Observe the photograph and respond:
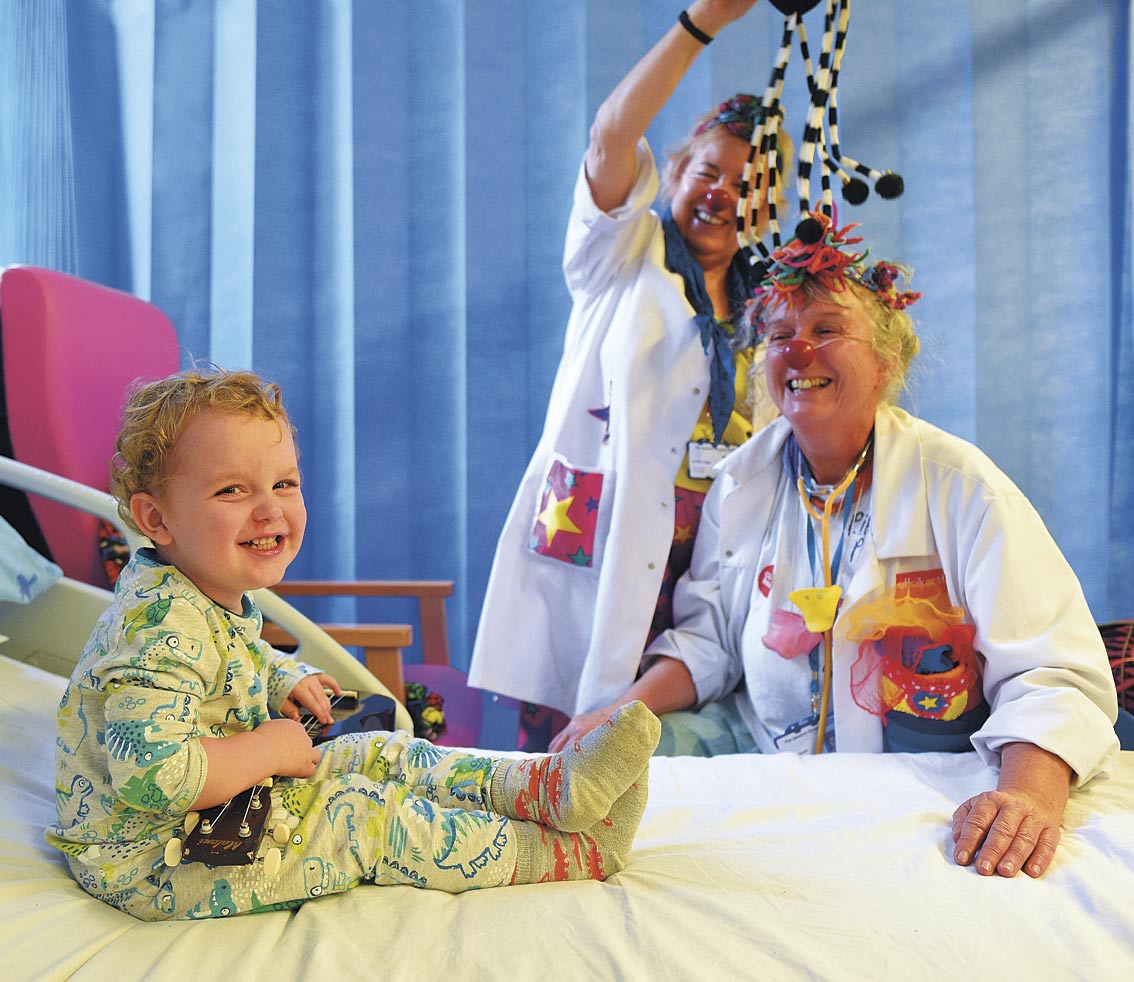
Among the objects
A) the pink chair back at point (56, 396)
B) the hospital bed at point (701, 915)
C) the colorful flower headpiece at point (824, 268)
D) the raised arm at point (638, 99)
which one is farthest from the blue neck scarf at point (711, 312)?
the pink chair back at point (56, 396)

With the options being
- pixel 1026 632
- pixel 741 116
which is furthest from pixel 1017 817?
pixel 741 116

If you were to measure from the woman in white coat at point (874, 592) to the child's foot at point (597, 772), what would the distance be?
15.1 inches

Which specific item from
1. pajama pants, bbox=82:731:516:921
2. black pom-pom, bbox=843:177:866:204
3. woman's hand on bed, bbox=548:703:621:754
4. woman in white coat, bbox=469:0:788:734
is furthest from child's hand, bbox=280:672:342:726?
black pom-pom, bbox=843:177:866:204

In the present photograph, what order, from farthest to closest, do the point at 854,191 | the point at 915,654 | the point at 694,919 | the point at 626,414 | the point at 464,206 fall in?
the point at 464,206
the point at 626,414
the point at 854,191
the point at 915,654
the point at 694,919

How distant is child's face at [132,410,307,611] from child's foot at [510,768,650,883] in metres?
0.39

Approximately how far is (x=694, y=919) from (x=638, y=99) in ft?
4.46

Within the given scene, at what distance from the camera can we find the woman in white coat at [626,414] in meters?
1.82

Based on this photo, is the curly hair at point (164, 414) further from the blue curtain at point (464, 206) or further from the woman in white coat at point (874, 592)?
the blue curtain at point (464, 206)

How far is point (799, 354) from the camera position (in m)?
1.50

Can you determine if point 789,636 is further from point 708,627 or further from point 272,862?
point 272,862

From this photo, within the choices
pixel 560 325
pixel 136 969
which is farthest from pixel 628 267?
pixel 136 969

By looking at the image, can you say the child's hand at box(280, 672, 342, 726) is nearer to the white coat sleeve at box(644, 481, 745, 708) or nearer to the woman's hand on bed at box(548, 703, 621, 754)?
the woman's hand on bed at box(548, 703, 621, 754)

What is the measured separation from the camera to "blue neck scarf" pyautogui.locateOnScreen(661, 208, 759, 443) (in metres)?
1.86

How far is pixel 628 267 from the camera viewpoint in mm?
1990
